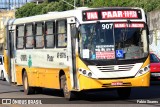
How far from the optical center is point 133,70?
16.5 meters

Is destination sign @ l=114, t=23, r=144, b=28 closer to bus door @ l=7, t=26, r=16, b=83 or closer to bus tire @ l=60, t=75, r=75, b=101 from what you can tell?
bus tire @ l=60, t=75, r=75, b=101

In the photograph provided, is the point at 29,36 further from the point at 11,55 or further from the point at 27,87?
the point at 11,55

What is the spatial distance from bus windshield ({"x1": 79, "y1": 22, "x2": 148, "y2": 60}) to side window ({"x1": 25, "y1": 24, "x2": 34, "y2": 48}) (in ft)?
14.6

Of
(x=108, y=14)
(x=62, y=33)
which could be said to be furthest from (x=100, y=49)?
(x=62, y=33)

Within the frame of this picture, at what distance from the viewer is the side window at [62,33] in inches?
692

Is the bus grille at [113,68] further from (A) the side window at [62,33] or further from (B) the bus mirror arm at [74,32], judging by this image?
(A) the side window at [62,33]

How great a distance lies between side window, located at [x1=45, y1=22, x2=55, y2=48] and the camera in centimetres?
1858

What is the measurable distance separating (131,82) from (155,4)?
30671 mm

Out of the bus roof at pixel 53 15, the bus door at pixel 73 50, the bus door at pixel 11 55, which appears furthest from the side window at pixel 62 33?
the bus door at pixel 11 55

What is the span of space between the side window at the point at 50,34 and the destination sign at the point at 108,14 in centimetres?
219

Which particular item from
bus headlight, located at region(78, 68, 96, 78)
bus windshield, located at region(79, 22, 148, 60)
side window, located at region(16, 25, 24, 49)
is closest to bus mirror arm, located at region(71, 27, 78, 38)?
bus windshield, located at region(79, 22, 148, 60)

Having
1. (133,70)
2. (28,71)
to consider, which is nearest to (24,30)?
(28,71)

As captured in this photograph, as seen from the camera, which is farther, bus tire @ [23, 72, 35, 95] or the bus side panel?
bus tire @ [23, 72, 35, 95]

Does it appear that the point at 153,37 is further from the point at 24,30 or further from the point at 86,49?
the point at 86,49
